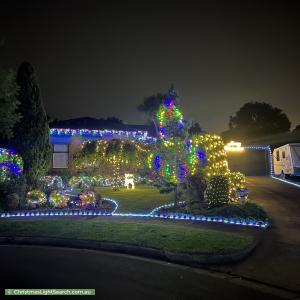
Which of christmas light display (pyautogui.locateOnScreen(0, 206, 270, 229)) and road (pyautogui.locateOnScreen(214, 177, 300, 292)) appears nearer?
road (pyautogui.locateOnScreen(214, 177, 300, 292))

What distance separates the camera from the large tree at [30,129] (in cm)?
1727

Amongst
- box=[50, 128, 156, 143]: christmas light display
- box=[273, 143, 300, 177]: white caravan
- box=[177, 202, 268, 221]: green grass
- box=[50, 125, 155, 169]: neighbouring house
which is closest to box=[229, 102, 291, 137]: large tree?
box=[273, 143, 300, 177]: white caravan

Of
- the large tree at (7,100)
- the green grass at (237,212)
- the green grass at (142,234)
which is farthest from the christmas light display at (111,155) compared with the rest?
the green grass at (142,234)

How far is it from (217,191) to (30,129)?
390 inches

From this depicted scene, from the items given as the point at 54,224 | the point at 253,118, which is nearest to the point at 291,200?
the point at 54,224

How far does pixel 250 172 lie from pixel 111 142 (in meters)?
15.9

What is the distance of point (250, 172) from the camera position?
31.4 metres

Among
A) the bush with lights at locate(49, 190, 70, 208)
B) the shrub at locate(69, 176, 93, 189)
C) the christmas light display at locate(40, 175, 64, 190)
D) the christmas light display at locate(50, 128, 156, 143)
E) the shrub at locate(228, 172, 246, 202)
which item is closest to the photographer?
the shrub at locate(228, 172, 246, 202)

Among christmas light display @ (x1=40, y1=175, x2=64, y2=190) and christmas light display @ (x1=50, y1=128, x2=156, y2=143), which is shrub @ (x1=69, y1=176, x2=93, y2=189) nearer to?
christmas light display @ (x1=40, y1=175, x2=64, y2=190)

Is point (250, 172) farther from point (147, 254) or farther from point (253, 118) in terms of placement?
point (253, 118)

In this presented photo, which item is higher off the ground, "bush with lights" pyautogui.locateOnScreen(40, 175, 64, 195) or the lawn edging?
"bush with lights" pyautogui.locateOnScreen(40, 175, 64, 195)

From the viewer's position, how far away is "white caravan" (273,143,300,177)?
24.9 m

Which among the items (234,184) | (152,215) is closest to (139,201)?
(152,215)

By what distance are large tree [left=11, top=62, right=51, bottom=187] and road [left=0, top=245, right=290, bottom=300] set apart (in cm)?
961
